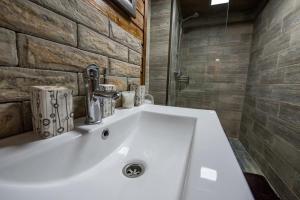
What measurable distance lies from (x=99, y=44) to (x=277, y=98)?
1506mm

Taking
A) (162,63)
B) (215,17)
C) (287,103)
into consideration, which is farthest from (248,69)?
(162,63)

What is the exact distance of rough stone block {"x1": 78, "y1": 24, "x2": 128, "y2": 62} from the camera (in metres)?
0.51

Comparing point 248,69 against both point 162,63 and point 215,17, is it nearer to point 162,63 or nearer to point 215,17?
point 215,17

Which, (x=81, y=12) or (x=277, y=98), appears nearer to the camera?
(x=81, y=12)

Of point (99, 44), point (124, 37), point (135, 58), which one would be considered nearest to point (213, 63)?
point (135, 58)

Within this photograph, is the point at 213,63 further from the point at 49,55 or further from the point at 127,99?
the point at 49,55

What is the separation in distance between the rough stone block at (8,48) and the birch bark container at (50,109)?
8 centimetres

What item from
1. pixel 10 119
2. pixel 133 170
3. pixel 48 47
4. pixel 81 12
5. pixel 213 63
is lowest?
pixel 133 170

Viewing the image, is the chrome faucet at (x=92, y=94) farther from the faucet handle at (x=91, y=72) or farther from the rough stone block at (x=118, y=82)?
the rough stone block at (x=118, y=82)

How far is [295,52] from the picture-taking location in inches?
38.9

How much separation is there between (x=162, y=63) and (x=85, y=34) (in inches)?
44.2

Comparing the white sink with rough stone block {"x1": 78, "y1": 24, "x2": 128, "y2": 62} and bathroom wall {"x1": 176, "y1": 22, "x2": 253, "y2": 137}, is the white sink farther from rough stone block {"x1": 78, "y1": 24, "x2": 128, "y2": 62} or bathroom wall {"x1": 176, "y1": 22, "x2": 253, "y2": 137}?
bathroom wall {"x1": 176, "y1": 22, "x2": 253, "y2": 137}

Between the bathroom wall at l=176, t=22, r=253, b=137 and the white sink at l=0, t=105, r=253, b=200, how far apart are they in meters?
1.63

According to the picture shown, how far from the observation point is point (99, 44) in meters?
Result: 0.59
